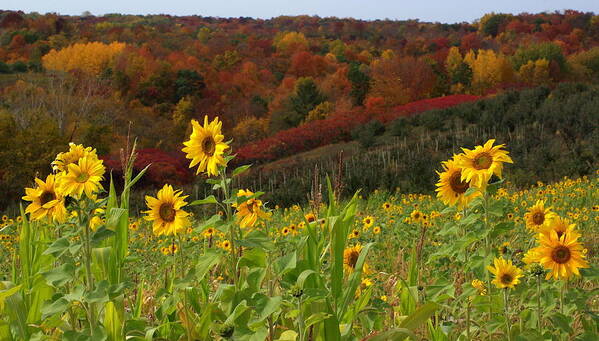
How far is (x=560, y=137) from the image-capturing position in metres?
15.0

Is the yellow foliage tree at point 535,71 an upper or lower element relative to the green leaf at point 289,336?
lower

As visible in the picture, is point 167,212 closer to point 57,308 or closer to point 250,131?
point 57,308

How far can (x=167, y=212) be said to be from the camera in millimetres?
2131

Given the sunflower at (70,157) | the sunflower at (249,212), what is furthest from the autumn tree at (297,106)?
the sunflower at (70,157)

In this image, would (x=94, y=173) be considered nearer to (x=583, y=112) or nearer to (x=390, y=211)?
(x=390, y=211)

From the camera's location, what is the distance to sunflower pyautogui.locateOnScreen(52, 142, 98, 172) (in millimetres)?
1943

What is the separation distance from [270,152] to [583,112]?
40.1ft

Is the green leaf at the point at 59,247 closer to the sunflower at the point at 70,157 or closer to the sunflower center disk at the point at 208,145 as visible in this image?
the sunflower at the point at 70,157

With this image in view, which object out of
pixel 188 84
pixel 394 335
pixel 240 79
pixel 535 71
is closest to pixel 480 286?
pixel 394 335

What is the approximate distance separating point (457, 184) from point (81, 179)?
1.40m

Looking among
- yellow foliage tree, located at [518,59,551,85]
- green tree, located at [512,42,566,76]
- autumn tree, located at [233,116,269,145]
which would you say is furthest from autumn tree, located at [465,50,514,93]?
autumn tree, located at [233,116,269,145]

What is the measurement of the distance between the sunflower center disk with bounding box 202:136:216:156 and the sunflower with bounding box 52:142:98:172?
1.15 feet

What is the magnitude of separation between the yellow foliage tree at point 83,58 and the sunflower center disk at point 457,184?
180 ft

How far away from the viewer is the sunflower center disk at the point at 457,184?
2.38m
